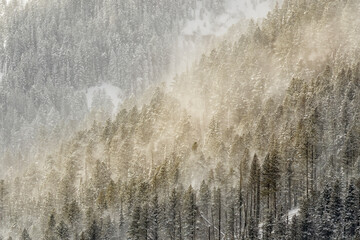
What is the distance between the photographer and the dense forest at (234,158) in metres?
76.6

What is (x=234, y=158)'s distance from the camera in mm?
90562

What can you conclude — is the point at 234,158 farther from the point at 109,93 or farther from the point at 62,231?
the point at 109,93

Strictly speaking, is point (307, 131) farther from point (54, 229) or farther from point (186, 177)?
point (54, 229)

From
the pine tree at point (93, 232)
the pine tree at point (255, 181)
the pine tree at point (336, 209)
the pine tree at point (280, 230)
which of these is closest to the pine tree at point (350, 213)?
the pine tree at point (336, 209)

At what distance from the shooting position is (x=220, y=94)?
11925 centimetres

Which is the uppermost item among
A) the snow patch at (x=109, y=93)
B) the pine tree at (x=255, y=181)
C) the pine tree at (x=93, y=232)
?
the snow patch at (x=109, y=93)

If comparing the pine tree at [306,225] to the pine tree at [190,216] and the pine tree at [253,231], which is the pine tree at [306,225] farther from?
the pine tree at [190,216]

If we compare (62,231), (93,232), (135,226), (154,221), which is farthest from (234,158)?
(62,231)

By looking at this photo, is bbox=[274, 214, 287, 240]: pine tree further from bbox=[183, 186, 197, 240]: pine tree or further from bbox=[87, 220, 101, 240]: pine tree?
bbox=[87, 220, 101, 240]: pine tree

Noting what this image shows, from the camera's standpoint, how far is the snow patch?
190 meters

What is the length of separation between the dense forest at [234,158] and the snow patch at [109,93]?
58238 mm

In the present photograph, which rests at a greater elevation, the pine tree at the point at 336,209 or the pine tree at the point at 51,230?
the pine tree at the point at 336,209

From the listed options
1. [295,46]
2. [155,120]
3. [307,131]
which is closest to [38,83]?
[155,120]

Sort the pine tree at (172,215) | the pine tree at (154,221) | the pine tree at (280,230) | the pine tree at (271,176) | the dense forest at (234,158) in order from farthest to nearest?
the pine tree at (172,215)
the pine tree at (154,221)
the dense forest at (234,158)
the pine tree at (271,176)
the pine tree at (280,230)
